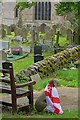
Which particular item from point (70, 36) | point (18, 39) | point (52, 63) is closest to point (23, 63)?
point (52, 63)

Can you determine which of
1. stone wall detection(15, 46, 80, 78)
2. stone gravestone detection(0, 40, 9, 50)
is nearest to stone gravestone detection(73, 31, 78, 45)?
stone gravestone detection(0, 40, 9, 50)

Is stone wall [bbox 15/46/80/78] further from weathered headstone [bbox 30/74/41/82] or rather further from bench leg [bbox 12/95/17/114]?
bench leg [bbox 12/95/17/114]

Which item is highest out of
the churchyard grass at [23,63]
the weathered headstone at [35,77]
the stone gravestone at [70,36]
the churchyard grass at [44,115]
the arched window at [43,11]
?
the arched window at [43,11]

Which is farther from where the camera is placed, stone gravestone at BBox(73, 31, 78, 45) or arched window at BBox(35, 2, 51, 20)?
arched window at BBox(35, 2, 51, 20)

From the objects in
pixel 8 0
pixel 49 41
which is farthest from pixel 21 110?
pixel 8 0

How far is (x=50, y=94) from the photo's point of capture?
26.7ft

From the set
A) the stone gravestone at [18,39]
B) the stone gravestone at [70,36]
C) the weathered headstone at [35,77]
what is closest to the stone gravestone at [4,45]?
the stone gravestone at [18,39]

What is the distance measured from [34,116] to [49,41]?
1319 cm

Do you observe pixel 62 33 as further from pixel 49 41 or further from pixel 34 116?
pixel 34 116

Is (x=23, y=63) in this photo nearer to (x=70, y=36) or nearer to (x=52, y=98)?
(x=70, y=36)

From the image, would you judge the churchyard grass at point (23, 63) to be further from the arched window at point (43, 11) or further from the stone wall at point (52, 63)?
the arched window at point (43, 11)

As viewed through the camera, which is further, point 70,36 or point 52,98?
point 70,36

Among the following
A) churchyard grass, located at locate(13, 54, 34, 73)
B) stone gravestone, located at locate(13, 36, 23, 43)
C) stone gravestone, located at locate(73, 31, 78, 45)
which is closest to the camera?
churchyard grass, located at locate(13, 54, 34, 73)

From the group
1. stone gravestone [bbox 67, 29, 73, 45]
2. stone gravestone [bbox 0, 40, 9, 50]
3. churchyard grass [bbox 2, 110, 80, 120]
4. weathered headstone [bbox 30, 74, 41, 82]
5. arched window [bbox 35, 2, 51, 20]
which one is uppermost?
arched window [bbox 35, 2, 51, 20]
